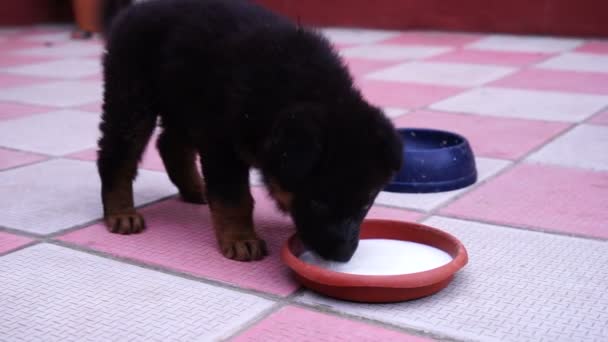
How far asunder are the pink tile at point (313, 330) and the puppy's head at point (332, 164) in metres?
0.26

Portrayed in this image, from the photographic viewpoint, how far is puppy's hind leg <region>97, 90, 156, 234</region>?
3.23 metres

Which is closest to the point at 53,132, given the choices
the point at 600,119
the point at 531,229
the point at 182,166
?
the point at 182,166

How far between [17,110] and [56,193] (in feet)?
7.33

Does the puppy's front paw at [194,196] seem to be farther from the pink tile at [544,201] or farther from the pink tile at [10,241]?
the pink tile at [544,201]

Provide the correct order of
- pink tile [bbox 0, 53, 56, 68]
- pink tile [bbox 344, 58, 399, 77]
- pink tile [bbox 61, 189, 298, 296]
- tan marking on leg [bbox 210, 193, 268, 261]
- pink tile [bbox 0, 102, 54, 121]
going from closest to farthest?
pink tile [bbox 61, 189, 298, 296] → tan marking on leg [bbox 210, 193, 268, 261] → pink tile [bbox 0, 102, 54, 121] → pink tile [bbox 344, 58, 399, 77] → pink tile [bbox 0, 53, 56, 68]

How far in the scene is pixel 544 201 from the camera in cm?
361

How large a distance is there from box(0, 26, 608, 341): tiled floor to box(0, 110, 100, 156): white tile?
0.02 meters

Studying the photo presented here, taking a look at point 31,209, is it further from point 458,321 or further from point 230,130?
point 458,321

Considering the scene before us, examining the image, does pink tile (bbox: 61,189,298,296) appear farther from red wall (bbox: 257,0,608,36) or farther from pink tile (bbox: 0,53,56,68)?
red wall (bbox: 257,0,608,36)

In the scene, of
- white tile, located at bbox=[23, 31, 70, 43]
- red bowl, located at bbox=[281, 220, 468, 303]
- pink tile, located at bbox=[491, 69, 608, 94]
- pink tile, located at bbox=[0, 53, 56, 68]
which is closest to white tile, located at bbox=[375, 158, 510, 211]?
red bowl, located at bbox=[281, 220, 468, 303]

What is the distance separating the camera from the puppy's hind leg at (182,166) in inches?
144

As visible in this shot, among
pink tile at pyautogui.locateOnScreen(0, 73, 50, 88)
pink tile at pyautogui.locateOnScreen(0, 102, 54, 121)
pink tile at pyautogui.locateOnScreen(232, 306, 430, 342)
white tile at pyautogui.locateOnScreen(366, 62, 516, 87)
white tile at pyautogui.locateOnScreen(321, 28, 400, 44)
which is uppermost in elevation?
pink tile at pyautogui.locateOnScreen(232, 306, 430, 342)

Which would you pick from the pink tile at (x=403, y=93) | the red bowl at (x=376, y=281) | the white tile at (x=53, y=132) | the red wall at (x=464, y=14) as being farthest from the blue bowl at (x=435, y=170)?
the red wall at (x=464, y=14)

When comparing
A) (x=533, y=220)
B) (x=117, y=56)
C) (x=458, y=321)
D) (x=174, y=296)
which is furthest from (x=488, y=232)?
(x=117, y=56)
